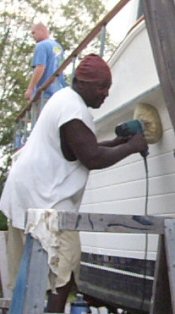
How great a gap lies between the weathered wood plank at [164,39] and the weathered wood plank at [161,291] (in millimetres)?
843

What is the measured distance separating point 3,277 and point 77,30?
2015 cm

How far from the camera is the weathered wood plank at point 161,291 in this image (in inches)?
141

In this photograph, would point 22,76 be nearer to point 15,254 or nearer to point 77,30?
point 77,30

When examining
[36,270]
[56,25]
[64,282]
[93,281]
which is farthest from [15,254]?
[56,25]

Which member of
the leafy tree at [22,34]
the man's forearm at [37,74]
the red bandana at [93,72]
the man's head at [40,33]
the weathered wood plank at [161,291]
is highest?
the leafy tree at [22,34]

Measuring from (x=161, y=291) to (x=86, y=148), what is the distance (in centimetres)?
86

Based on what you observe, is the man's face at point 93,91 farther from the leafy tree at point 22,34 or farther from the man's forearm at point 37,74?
the leafy tree at point 22,34

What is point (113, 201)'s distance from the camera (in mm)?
5375

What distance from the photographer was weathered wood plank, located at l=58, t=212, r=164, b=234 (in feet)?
11.0

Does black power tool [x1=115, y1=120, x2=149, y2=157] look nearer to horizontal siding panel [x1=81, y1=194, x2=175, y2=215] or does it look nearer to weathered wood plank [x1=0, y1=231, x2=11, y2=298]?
horizontal siding panel [x1=81, y1=194, x2=175, y2=215]

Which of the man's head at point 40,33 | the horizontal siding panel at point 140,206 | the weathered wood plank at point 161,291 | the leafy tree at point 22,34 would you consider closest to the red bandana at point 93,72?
the horizontal siding panel at point 140,206

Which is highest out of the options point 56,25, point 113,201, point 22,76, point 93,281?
point 56,25

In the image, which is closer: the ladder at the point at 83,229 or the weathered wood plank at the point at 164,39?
the ladder at the point at 83,229

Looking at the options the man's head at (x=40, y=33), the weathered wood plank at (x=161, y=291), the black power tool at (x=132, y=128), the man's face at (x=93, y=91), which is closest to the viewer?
the weathered wood plank at (x=161, y=291)
